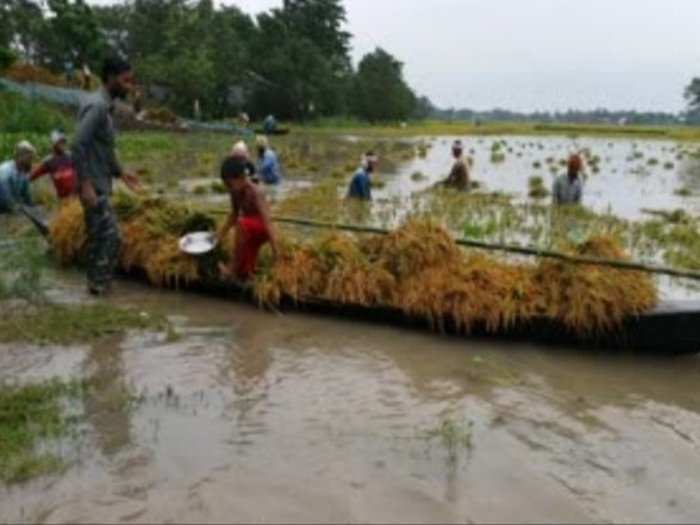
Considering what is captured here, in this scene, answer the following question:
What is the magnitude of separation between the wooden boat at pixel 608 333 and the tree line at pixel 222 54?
108 feet

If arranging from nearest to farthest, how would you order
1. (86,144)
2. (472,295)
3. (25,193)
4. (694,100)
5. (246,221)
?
(472,295), (86,144), (246,221), (25,193), (694,100)

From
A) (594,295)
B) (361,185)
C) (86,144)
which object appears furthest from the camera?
(361,185)

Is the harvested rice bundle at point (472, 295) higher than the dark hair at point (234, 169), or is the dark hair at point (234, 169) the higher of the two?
the dark hair at point (234, 169)

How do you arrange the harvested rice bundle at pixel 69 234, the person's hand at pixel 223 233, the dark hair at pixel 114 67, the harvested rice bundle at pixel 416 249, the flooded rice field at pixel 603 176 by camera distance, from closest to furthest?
the dark hair at pixel 114 67
the harvested rice bundle at pixel 416 249
the person's hand at pixel 223 233
the harvested rice bundle at pixel 69 234
the flooded rice field at pixel 603 176

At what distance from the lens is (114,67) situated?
723 cm

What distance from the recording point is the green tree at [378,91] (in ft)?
249

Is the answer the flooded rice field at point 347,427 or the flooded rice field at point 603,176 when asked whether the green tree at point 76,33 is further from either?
the flooded rice field at point 347,427

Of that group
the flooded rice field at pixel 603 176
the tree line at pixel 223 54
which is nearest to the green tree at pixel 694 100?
the tree line at pixel 223 54

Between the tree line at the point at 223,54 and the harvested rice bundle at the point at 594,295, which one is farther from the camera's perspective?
the tree line at the point at 223,54

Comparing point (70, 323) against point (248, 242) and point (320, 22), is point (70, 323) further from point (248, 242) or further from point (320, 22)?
point (320, 22)

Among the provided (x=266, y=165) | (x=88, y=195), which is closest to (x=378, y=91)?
(x=266, y=165)

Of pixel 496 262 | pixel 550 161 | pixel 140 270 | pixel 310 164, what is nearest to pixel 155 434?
pixel 496 262

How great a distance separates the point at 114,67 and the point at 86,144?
0.70m

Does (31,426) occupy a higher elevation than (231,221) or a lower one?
lower
